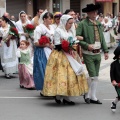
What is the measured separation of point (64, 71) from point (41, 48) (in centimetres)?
130

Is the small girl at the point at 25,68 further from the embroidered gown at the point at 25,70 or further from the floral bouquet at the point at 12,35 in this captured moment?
the floral bouquet at the point at 12,35

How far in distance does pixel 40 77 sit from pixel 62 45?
133cm

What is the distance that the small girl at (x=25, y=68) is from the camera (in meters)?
10.6

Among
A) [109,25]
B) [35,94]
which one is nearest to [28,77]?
[35,94]

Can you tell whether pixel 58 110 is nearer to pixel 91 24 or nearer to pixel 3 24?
pixel 91 24

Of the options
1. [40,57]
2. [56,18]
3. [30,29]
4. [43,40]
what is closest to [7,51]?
[30,29]

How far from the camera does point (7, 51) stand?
41.8 feet

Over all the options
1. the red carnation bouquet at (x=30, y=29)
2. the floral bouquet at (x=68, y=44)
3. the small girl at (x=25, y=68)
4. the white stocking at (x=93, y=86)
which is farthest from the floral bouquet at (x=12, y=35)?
the white stocking at (x=93, y=86)

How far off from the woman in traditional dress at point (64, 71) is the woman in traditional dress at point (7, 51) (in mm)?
4237

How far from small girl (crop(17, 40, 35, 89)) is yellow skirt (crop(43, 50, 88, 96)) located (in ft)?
7.26

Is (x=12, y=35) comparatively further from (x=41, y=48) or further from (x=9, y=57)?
(x=41, y=48)

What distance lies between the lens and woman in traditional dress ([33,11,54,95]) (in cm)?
929

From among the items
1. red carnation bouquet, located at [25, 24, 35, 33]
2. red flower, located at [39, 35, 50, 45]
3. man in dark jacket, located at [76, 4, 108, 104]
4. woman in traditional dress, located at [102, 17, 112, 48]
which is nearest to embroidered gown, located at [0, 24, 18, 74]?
red carnation bouquet, located at [25, 24, 35, 33]

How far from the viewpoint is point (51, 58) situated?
8430 mm
